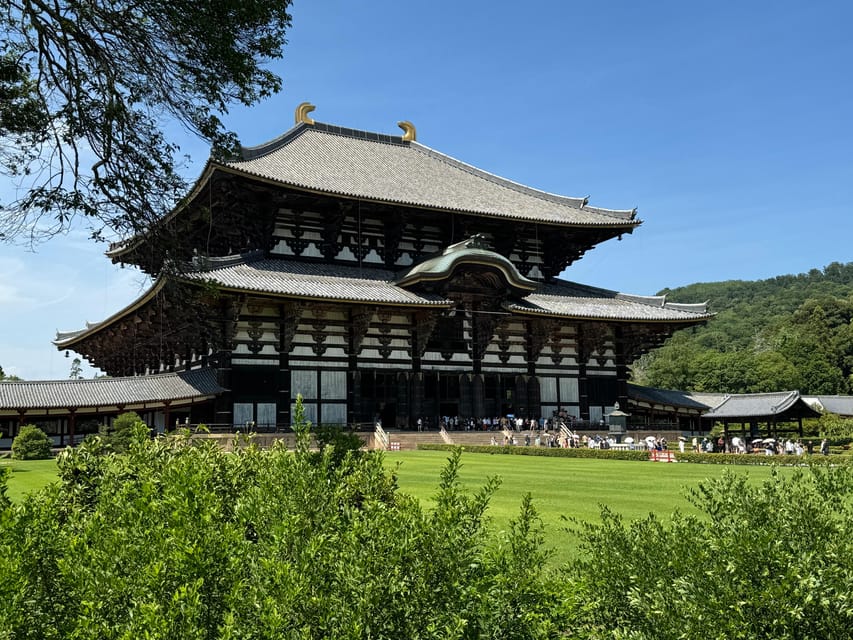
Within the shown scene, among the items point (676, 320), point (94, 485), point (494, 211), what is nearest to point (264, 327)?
point (494, 211)

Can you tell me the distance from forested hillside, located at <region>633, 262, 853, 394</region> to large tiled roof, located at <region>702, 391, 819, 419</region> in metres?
40.8

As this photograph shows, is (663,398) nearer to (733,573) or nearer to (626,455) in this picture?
(626,455)

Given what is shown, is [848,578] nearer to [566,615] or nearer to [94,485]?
[566,615]

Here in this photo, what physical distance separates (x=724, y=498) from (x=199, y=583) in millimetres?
4271

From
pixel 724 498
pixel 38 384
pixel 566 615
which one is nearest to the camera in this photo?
pixel 566 615

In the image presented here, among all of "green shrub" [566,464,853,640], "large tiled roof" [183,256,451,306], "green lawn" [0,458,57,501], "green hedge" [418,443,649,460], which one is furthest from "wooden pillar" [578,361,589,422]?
"green shrub" [566,464,853,640]

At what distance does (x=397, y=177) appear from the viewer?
149ft

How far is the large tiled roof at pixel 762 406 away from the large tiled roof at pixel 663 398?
113cm

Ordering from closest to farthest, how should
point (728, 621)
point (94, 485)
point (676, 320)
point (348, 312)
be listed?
1. point (728, 621)
2. point (94, 485)
3. point (348, 312)
4. point (676, 320)

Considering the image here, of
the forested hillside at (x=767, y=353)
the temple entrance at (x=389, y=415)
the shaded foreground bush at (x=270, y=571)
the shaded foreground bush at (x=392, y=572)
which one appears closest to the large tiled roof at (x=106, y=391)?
the temple entrance at (x=389, y=415)

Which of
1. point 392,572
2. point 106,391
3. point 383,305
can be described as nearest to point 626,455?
point 383,305

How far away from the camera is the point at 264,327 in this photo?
35688mm

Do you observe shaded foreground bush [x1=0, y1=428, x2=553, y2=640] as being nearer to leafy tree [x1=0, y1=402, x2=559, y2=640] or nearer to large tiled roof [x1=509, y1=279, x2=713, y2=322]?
leafy tree [x1=0, y1=402, x2=559, y2=640]

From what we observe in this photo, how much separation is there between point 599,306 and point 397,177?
14.8m
